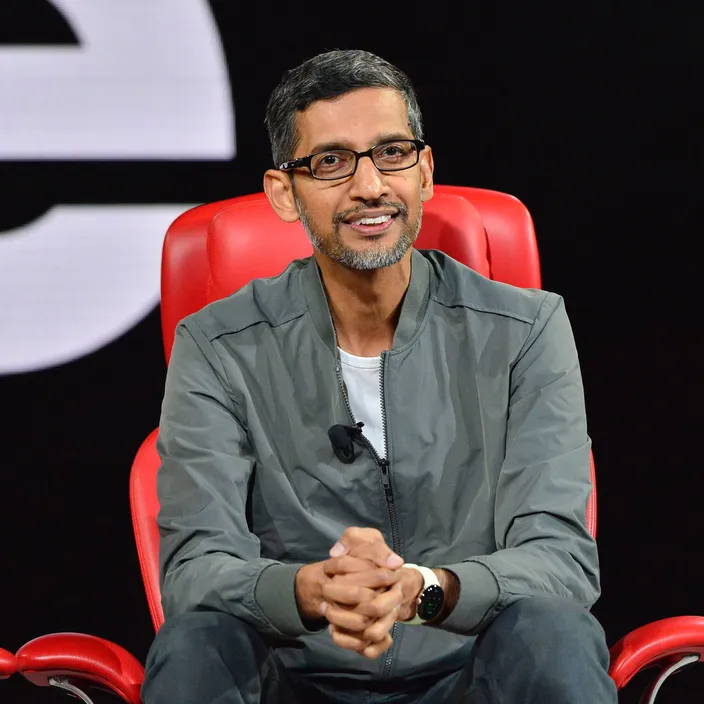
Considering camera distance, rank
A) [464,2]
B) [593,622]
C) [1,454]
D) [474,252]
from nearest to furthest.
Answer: [593,622] → [474,252] → [464,2] → [1,454]

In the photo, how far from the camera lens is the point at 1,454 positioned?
2.82 meters

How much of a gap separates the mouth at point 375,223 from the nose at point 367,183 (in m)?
0.03

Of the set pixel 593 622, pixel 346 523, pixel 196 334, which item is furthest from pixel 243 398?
pixel 593 622

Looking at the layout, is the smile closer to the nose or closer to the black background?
the nose

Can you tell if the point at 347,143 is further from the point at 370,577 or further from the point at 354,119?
the point at 370,577

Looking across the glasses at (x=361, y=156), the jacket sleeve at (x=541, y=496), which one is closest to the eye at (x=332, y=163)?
the glasses at (x=361, y=156)

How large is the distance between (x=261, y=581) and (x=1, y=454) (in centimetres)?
138

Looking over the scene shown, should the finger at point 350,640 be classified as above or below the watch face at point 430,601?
below

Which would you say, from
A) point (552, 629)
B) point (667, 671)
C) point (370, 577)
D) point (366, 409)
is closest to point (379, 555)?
point (370, 577)

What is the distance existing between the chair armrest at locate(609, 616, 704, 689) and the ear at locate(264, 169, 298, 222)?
91cm

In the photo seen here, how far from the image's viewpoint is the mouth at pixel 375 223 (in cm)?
191

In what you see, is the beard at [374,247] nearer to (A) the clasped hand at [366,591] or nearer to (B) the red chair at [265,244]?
(B) the red chair at [265,244]

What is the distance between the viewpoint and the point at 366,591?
1.56 meters

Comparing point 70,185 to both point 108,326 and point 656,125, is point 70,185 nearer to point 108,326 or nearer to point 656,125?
point 108,326
